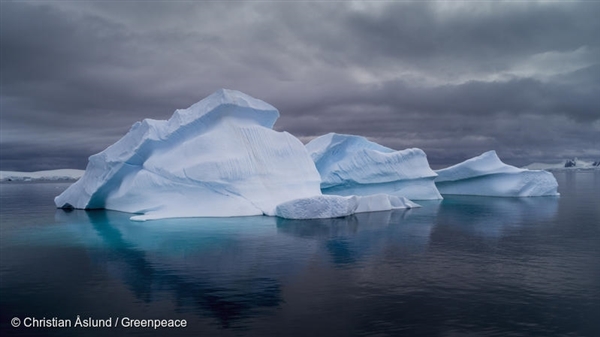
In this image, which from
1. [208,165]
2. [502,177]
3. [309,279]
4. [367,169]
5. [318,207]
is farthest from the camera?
[502,177]

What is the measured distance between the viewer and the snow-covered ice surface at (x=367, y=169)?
1115 inches

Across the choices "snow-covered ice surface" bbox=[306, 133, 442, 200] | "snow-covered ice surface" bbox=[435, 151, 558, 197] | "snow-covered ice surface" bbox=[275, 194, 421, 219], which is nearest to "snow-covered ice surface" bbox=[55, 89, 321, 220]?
"snow-covered ice surface" bbox=[275, 194, 421, 219]

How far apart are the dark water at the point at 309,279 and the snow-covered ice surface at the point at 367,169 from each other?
39.8 ft

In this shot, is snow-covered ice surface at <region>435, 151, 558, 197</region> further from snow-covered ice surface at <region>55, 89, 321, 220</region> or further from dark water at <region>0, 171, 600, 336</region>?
dark water at <region>0, 171, 600, 336</region>

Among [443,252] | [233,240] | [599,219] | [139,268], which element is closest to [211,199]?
[233,240]

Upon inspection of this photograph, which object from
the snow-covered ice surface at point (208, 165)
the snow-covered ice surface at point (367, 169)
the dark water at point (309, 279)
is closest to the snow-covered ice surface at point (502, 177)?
the snow-covered ice surface at point (367, 169)

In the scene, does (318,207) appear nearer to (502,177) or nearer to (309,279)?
(309,279)

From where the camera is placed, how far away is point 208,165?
19.0 m

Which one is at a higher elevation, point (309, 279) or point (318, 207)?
point (318, 207)

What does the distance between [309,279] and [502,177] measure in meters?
28.2

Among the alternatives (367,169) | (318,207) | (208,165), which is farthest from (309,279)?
(367,169)

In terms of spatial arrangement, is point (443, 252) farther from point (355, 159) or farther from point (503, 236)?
point (355, 159)

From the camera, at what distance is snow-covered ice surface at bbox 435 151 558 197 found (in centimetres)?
3228

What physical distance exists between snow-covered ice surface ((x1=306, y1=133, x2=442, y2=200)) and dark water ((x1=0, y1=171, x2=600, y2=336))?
12.1m
